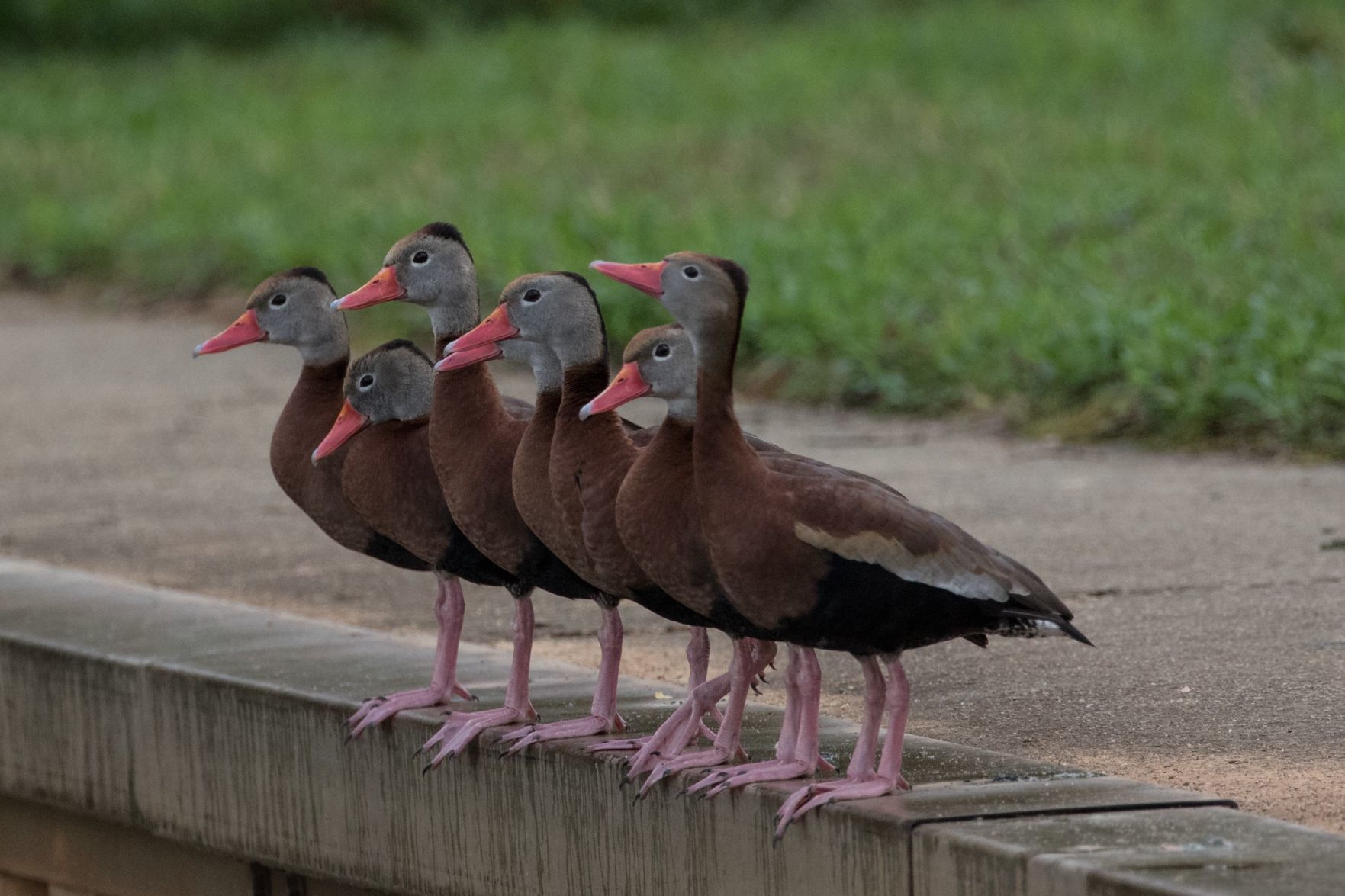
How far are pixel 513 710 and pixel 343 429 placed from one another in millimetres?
586

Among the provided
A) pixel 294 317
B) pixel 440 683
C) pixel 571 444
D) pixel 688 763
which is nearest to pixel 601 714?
pixel 688 763

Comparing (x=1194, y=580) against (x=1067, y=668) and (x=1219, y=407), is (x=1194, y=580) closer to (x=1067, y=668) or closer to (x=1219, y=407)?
(x=1067, y=668)

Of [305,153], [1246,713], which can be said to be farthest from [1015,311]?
[305,153]

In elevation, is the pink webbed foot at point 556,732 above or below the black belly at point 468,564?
below

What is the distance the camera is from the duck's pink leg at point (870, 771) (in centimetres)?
311

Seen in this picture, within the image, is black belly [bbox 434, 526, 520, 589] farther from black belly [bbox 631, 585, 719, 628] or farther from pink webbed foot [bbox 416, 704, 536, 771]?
black belly [bbox 631, 585, 719, 628]

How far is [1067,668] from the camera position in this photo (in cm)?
450

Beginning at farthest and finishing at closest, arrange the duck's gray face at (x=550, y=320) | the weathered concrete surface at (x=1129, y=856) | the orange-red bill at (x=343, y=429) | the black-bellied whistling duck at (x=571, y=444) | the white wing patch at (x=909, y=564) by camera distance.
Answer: the orange-red bill at (x=343, y=429)
the duck's gray face at (x=550, y=320)
the black-bellied whistling duck at (x=571, y=444)
the white wing patch at (x=909, y=564)
the weathered concrete surface at (x=1129, y=856)

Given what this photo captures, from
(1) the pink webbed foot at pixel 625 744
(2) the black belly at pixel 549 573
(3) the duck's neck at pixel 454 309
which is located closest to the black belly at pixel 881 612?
(1) the pink webbed foot at pixel 625 744

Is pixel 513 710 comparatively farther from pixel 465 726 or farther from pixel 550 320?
pixel 550 320

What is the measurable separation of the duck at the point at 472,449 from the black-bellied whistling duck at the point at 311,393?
0.83 feet

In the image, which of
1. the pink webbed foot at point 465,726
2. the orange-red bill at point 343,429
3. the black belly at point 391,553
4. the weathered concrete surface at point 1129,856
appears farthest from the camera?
the black belly at point 391,553

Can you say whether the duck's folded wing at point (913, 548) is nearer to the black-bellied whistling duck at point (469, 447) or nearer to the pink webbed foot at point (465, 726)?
the black-bellied whistling duck at point (469, 447)

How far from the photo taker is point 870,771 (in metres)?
3.15
